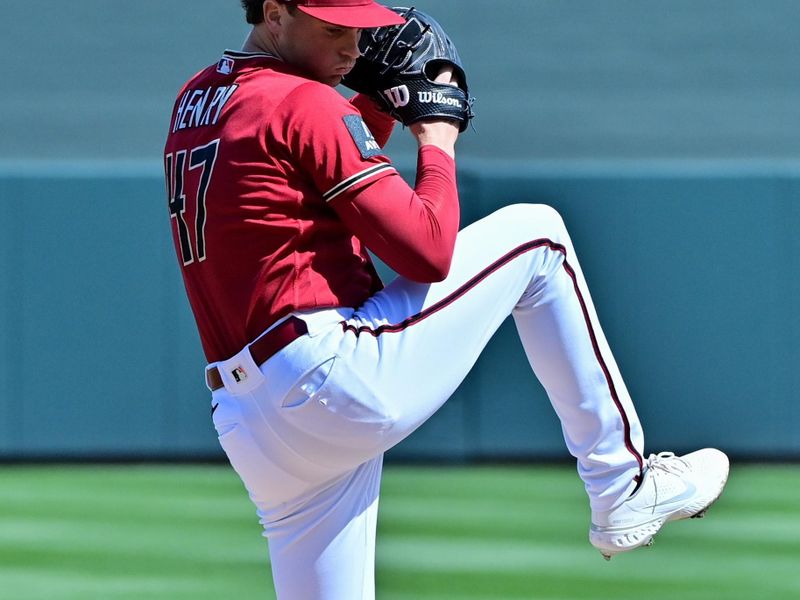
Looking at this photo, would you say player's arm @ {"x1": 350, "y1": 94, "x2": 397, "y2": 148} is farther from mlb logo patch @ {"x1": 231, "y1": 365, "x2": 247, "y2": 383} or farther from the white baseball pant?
mlb logo patch @ {"x1": 231, "y1": 365, "x2": 247, "y2": 383}

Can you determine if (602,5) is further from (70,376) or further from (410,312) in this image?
(410,312)

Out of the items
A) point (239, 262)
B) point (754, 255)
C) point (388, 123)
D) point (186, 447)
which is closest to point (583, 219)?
point (754, 255)

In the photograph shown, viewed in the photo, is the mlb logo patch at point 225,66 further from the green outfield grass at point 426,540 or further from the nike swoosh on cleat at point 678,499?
the green outfield grass at point 426,540

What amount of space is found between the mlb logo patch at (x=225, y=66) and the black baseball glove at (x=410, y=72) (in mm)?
263

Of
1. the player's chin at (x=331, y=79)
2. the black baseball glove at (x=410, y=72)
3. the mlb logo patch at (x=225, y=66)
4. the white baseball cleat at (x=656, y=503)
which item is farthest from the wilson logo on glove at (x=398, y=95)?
the white baseball cleat at (x=656, y=503)

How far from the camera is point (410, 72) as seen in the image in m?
2.74

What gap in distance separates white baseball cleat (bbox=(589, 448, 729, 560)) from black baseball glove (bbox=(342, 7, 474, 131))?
0.88 metres

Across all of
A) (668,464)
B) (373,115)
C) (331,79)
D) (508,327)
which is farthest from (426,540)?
(331,79)

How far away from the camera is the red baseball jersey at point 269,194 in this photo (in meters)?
2.48

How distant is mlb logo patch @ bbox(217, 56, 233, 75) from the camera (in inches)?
106

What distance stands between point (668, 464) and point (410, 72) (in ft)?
3.39

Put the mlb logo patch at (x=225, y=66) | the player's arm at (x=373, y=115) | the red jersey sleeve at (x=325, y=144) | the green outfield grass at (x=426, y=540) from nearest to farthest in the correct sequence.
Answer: the red jersey sleeve at (x=325, y=144) → the mlb logo patch at (x=225, y=66) → the player's arm at (x=373, y=115) → the green outfield grass at (x=426, y=540)

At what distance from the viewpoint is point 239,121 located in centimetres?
255

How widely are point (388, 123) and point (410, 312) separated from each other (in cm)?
58
